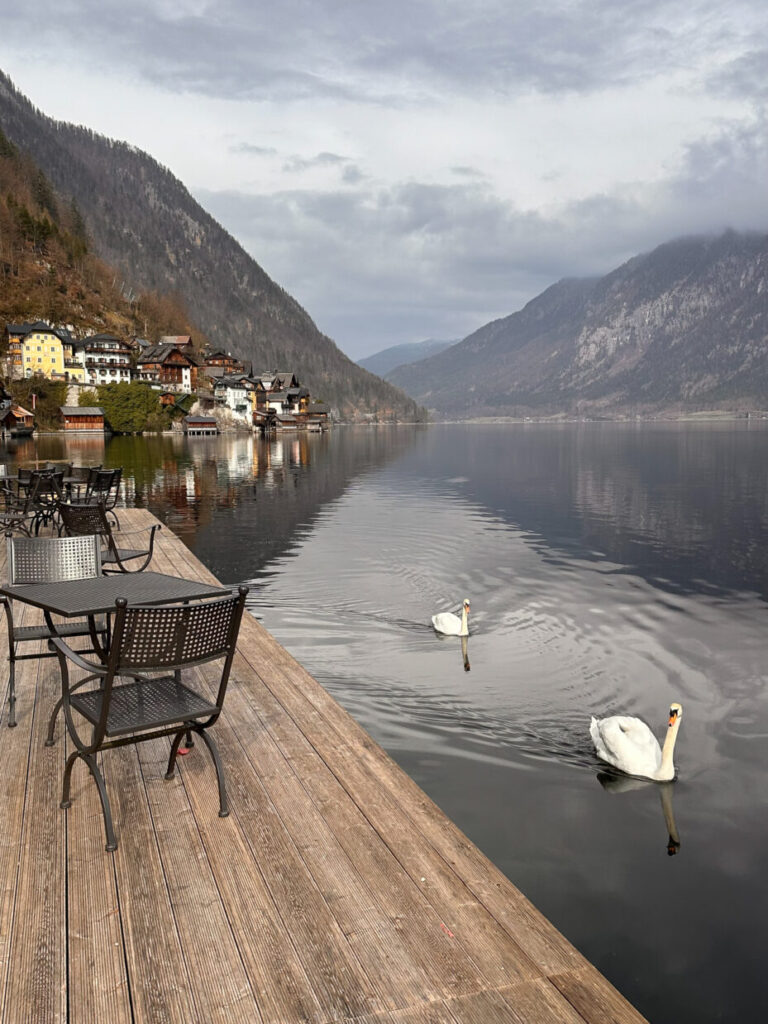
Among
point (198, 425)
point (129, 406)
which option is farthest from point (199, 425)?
point (129, 406)

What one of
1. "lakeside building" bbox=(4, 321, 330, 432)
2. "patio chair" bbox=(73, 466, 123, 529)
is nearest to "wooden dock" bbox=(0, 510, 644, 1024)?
"patio chair" bbox=(73, 466, 123, 529)

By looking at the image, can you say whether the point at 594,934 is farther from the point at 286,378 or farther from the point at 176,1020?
the point at 286,378

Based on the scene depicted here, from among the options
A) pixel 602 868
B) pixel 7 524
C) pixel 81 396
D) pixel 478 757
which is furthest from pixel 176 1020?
pixel 81 396

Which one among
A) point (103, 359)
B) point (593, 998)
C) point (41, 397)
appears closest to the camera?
point (593, 998)

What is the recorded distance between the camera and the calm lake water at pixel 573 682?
6027 millimetres

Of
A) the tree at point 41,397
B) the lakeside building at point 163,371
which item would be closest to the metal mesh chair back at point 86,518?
the tree at point 41,397

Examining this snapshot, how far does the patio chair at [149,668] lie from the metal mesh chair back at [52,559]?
6.46 ft

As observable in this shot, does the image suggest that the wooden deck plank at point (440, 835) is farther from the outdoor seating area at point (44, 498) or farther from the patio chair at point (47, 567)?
the outdoor seating area at point (44, 498)

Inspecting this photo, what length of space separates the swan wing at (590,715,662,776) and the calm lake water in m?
0.19

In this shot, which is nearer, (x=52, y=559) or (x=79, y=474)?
(x=52, y=559)

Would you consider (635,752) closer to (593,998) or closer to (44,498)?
(593,998)

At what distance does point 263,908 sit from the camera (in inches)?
154

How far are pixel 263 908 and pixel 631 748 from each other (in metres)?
5.43

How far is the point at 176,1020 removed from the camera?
316 centimetres
